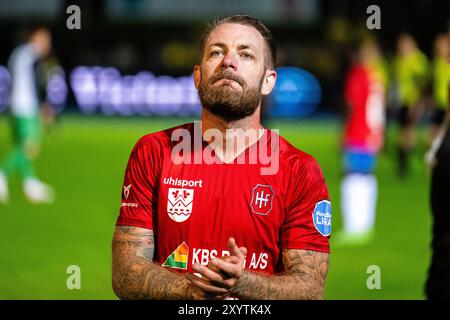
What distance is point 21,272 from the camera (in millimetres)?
7918

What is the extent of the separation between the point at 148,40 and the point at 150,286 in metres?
27.0

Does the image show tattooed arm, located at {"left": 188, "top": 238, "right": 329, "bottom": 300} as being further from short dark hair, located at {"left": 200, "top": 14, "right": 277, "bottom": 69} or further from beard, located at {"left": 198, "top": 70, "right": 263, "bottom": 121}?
short dark hair, located at {"left": 200, "top": 14, "right": 277, "bottom": 69}

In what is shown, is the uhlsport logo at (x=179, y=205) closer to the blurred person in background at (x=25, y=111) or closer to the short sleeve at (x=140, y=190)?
the short sleeve at (x=140, y=190)

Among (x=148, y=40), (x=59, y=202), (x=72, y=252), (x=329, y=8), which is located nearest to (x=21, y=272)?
(x=72, y=252)

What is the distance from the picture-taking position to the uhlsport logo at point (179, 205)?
3627mm

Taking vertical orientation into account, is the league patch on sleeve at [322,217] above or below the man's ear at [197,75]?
below

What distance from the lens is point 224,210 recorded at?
3.63m

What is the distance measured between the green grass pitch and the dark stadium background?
0.02 m

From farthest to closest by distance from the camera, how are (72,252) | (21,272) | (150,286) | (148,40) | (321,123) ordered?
(148,40) → (321,123) → (72,252) → (21,272) → (150,286)

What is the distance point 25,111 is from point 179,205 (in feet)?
29.8

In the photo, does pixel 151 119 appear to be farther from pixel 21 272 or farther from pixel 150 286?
pixel 150 286

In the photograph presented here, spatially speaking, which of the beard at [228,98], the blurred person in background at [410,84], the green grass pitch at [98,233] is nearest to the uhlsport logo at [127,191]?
the beard at [228,98]

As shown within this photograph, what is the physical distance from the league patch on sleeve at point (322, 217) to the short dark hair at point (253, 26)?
2.12 ft

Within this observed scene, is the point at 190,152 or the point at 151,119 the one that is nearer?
the point at 190,152
